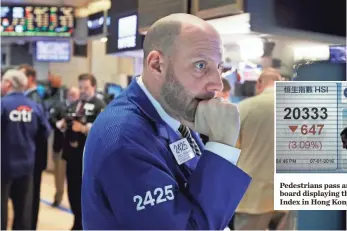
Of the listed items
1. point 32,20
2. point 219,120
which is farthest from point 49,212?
point 219,120

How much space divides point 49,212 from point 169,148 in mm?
3527

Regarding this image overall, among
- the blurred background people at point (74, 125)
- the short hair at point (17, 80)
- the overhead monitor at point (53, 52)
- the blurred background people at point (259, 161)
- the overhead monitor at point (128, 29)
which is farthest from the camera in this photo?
the overhead monitor at point (53, 52)

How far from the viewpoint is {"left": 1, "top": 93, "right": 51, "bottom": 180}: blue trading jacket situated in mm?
3717

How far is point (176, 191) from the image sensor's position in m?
1.00

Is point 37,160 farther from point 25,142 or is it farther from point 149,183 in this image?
point 149,183

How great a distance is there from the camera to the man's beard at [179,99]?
3.39 feet

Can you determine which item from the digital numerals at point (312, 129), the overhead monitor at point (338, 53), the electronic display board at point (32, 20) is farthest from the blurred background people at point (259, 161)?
the electronic display board at point (32, 20)

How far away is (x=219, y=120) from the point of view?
1001 millimetres

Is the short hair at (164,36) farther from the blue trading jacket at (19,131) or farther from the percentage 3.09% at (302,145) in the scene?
the blue trading jacket at (19,131)

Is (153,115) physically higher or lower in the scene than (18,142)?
higher

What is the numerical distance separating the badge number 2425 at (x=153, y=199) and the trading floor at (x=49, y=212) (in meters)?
2.89

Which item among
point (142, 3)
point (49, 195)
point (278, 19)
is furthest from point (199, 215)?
point (49, 195)

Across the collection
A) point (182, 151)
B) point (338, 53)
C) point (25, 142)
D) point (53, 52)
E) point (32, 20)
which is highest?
point (32, 20)

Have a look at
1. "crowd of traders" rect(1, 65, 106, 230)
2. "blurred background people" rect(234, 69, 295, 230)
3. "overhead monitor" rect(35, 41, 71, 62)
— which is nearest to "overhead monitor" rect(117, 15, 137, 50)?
"blurred background people" rect(234, 69, 295, 230)
